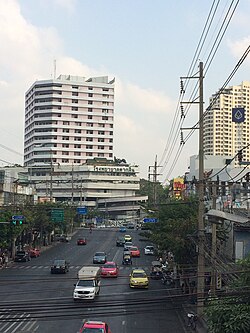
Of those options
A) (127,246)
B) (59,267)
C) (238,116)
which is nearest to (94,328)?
(238,116)

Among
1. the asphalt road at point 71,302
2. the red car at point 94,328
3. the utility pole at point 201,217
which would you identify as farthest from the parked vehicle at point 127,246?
the red car at point 94,328

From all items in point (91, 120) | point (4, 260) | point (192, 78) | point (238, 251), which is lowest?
point (4, 260)

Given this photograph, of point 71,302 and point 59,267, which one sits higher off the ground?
point 71,302

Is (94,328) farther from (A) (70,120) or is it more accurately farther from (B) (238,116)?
(A) (70,120)

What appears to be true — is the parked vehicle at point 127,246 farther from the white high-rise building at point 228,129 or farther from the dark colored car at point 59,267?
the white high-rise building at point 228,129

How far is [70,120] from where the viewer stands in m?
165

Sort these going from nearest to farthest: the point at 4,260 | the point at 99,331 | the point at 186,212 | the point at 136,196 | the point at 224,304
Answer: the point at 224,304 → the point at 99,331 → the point at 186,212 → the point at 4,260 → the point at 136,196

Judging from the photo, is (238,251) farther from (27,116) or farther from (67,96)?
(27,116)

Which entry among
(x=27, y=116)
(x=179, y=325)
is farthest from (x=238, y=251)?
(x=27, y=116)

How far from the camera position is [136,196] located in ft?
510

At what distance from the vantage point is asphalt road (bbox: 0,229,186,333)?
24.7 meters

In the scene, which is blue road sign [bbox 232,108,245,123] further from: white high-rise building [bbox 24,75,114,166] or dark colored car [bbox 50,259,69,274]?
white high-rise building [bbox 24,75,114,166]

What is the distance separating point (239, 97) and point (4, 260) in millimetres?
82199

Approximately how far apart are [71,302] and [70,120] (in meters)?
133
